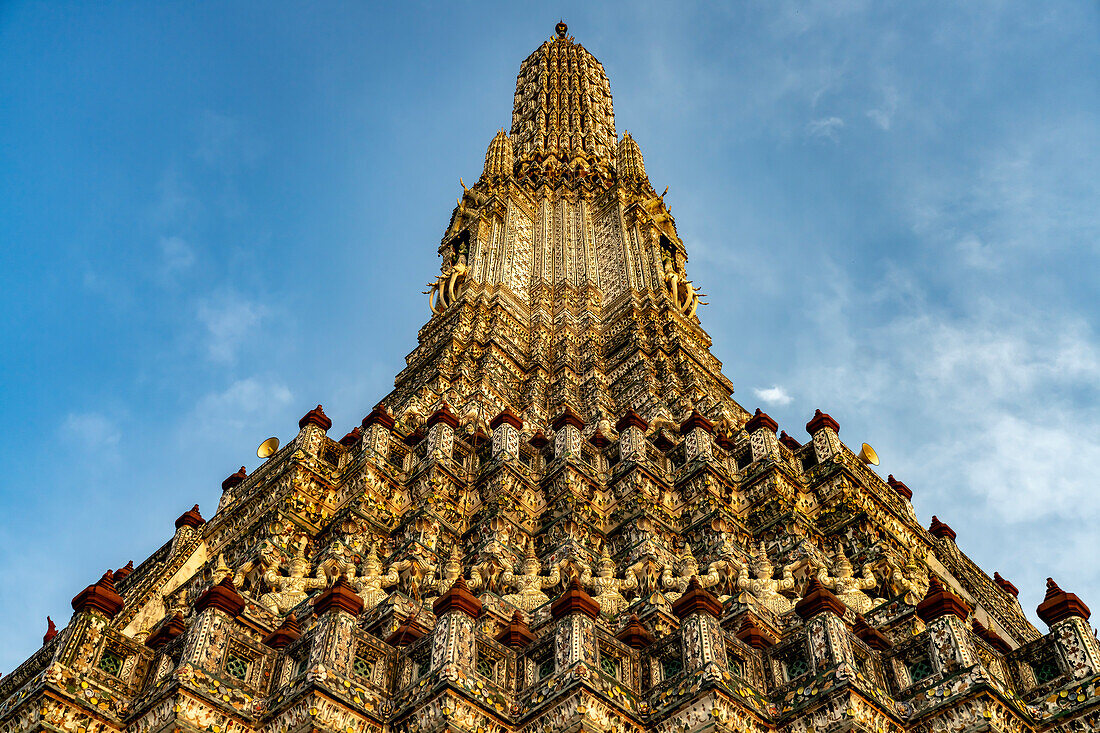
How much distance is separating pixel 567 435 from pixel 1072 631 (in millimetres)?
11765

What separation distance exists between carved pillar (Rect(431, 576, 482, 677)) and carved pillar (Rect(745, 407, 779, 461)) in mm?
10272

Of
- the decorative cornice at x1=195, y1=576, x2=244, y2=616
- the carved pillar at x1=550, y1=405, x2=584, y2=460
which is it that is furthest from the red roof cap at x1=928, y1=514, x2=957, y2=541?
the decorative cornice at x1=195, y1=576, x2=244, y2=616

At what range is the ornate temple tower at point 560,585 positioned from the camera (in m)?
11.7

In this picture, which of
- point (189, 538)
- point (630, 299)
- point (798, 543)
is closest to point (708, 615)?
point (798, 543)

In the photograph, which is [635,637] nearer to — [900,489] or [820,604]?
[820,604]

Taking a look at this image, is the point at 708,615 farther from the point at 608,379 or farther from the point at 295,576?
the point at 608,379

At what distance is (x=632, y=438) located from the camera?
22.3m

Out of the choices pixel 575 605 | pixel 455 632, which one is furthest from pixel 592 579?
pixel 455 632

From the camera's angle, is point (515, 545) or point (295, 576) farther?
point (515, 545)

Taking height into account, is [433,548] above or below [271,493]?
below

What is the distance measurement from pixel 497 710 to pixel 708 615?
3019 millimetres

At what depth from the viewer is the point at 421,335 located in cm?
3375

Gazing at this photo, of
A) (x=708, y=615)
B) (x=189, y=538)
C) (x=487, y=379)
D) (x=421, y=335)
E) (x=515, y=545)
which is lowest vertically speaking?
(x=708, y=615)

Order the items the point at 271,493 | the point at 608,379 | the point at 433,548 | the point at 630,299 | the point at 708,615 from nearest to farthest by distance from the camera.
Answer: the point at 708,615
the point at 433,548
the point at 271,493
the point at 608,379
the point at 630,299
